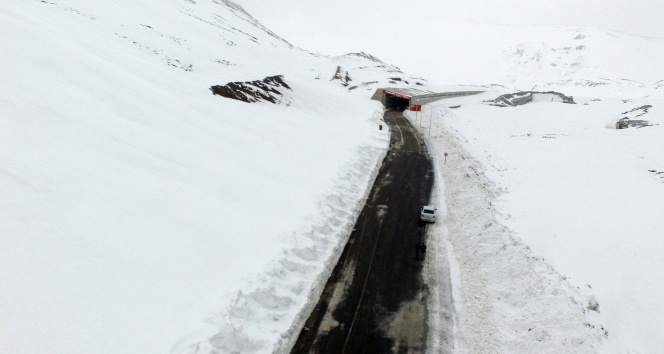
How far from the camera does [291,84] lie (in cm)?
4888

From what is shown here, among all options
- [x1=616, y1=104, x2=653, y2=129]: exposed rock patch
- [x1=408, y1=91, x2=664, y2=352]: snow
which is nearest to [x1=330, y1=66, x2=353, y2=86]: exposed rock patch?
[x1=616, y1=104, x2=653, y2=129]: exposed rock patch

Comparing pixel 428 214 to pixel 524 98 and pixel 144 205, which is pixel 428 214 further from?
pixel 524 98

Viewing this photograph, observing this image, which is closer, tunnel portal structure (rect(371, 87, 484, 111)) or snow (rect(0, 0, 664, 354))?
snow (rect(0, 0, 664, 354))

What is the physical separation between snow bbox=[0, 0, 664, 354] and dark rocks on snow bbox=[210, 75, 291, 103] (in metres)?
3.46

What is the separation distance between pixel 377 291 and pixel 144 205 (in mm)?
10058

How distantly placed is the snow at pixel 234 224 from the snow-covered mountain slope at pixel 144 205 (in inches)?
3.0

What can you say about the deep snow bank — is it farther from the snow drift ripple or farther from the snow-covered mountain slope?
the snow-covered mountain slope

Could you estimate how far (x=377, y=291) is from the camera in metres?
14.8

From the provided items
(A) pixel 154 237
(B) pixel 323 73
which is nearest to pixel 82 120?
(A) pixel 154 237

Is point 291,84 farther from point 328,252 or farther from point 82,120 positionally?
point 328,252

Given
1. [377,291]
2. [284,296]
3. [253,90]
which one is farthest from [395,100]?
[284,296]

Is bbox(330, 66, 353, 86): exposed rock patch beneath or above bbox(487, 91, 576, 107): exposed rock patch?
beneath

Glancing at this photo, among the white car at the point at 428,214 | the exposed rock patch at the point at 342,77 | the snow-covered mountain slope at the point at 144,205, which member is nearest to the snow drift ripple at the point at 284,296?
the snow-covered mountain slope at the point at 144,205

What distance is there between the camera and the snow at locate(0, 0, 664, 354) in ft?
36.0
